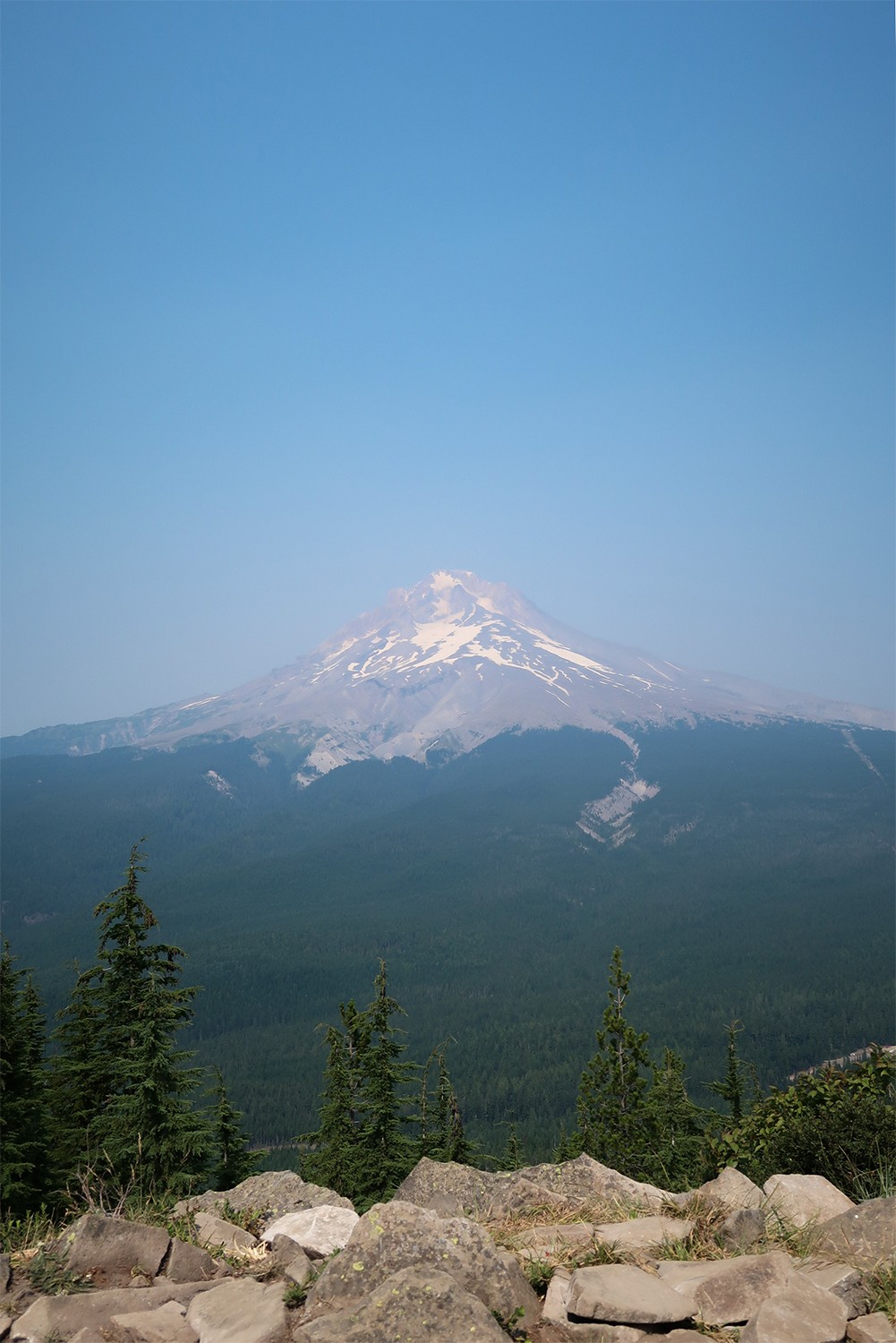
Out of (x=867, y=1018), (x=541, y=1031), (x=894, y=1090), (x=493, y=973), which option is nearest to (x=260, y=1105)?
(x=541, y=1031)

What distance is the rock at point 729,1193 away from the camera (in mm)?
7148

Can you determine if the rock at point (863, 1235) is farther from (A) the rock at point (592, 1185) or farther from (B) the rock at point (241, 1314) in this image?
(B) the rock at point (241, 1314)

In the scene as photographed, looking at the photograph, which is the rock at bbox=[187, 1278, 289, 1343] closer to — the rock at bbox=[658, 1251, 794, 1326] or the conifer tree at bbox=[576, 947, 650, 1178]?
the rock at bbox=[658, 1251, 794, 1326]

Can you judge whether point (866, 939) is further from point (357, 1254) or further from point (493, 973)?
point (357, 1254)

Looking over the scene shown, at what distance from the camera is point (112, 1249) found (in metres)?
5.93

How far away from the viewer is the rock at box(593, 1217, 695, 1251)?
613cm

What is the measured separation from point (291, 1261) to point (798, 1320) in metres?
3.78

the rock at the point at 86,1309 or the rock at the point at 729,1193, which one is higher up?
the rock at the point at 86,1309

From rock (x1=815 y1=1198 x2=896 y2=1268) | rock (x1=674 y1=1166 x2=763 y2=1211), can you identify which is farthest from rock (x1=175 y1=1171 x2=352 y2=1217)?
rock (x1=815 y1=1198 x2=896 y2=1268)

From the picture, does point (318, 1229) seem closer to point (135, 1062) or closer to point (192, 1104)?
point (135, 1062)

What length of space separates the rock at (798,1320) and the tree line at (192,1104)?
6.09 meters

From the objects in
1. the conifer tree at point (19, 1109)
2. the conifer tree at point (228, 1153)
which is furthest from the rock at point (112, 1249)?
the conifer tree at point (228, 1153)

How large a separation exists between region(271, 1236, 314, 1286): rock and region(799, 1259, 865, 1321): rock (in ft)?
11.9

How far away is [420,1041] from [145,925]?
14530cm
